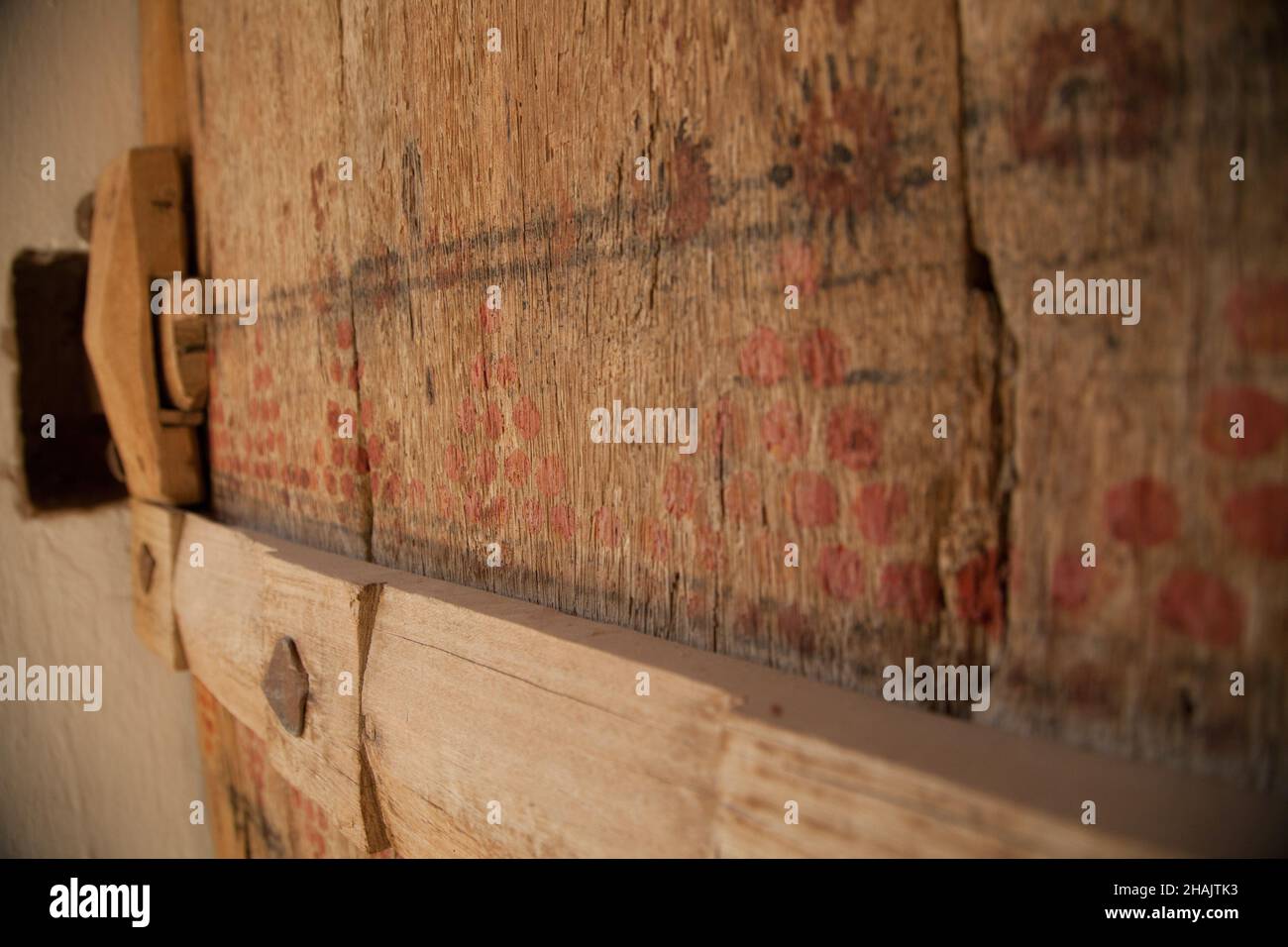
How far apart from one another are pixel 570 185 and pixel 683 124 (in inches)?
7.5

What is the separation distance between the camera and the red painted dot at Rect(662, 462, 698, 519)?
2.95 ft

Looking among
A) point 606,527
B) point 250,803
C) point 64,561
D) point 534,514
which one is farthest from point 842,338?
point 64,561

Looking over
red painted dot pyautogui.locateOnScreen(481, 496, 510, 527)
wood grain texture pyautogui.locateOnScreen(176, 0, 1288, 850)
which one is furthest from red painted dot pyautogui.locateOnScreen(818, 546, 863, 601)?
red painted dot pyautogui.locateOnScreen(481, 496, 510, 527)

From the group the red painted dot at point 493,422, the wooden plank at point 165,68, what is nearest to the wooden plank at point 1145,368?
the red painted dot at point 493,422

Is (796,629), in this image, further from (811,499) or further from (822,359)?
(822,359)

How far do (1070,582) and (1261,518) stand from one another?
0.43 feet

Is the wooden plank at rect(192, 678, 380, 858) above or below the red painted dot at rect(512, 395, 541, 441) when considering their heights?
below

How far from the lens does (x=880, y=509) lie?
74 cm

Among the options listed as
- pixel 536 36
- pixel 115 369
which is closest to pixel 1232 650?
pixel 536 36

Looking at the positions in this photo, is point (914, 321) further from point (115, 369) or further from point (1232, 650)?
point (115, 369)

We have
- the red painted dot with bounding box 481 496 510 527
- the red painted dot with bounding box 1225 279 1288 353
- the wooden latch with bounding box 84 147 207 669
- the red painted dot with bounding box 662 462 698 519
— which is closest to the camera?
the red painted dot with bounding box 1225 279 1288 353

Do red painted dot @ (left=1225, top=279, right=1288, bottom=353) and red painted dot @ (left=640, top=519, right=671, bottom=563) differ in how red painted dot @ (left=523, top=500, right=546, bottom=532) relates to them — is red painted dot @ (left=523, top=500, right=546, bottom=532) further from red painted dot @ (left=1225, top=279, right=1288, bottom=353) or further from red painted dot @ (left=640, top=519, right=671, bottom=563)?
red painted dot @ (left=1225, top=279, right=1288, bottom=353)

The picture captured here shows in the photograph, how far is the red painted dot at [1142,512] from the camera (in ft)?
1.90

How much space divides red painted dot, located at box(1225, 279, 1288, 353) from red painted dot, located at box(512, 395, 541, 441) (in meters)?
0.75
